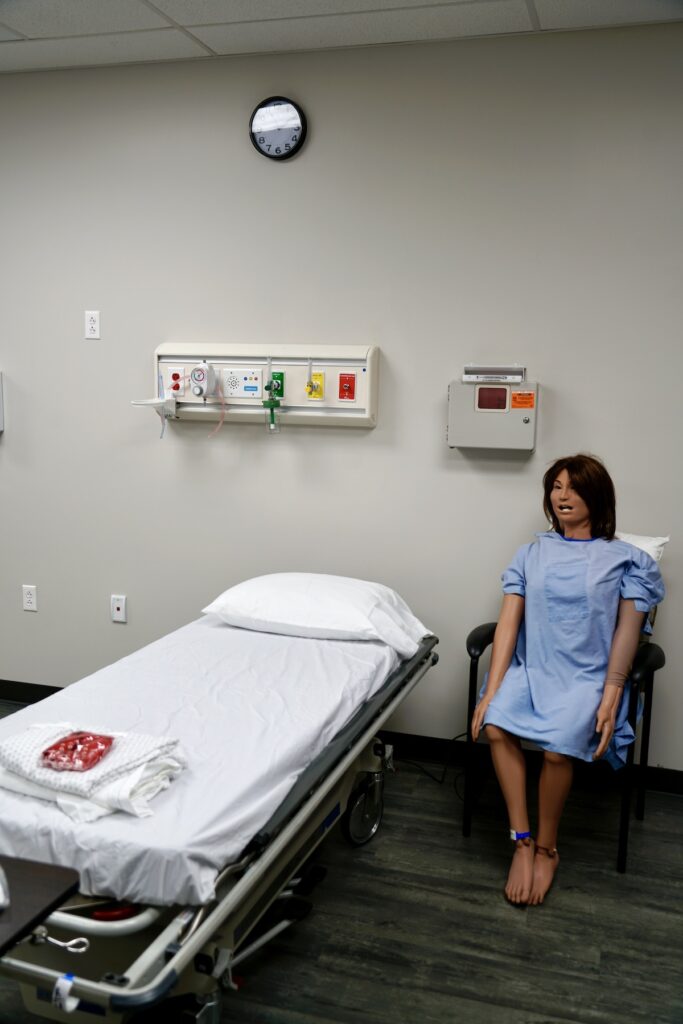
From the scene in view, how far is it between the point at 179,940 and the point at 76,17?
2.79 m

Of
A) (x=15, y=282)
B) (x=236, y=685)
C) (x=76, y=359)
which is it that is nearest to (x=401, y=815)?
(x=236, y=685)

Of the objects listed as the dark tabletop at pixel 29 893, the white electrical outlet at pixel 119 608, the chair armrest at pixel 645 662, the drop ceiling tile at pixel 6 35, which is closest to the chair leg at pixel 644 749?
the chair armrest at pixel 645 662

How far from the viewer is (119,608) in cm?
356

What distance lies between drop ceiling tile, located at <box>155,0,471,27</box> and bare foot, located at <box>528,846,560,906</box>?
2525 millimetres

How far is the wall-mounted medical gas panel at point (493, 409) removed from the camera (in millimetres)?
2928

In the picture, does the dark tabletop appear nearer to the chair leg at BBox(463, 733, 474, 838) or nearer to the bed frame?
the bed frame

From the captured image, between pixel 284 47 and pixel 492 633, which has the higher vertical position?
pixel 284 47

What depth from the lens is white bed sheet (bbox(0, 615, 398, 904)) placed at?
1519 millimetres

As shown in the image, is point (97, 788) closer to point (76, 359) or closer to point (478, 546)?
point (478, 546)

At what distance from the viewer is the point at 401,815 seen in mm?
2846

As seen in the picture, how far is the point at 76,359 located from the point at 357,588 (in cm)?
154

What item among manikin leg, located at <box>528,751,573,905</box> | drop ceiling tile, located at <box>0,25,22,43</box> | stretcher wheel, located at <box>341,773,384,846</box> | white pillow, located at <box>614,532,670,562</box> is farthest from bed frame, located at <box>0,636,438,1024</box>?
drop ceiling tile, located at <box>0,25,22,43</box>

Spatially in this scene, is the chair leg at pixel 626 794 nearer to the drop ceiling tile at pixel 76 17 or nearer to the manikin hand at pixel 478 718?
the manikin hand at pixel 478 718

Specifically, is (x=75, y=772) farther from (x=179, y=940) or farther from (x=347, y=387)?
(x=347, y=387)
